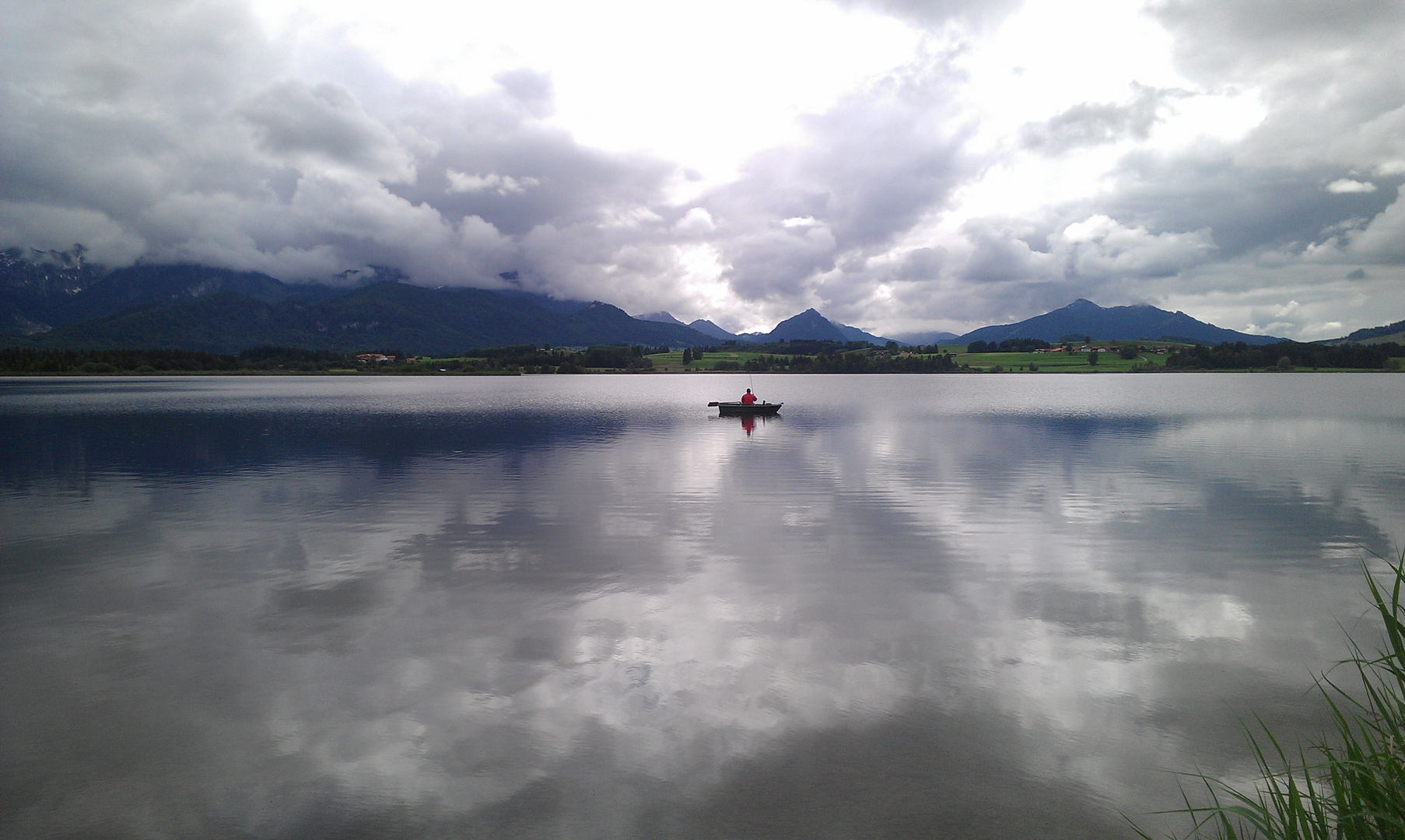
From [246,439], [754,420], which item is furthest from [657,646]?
[754,420]

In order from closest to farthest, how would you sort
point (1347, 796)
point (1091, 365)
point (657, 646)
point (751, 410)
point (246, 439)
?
point (1347, 796) < point (657, 646) < point (246, 439) < point (751, 410) < point (1091, 365)

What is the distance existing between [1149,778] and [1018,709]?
1.70m

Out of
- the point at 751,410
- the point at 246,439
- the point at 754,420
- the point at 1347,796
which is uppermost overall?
the point at 1347,796

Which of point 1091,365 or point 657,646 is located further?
point 1091,365

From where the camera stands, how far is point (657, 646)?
36.7 ft

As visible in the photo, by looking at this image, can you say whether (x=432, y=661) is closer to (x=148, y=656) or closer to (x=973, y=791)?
(x=148, y=656)

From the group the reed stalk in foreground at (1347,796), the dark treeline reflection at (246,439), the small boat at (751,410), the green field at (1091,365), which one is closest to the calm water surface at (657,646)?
the reed stalk in foreground at (1347,796)

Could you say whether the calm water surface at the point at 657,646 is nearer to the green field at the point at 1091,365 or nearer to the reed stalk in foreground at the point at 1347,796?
the reed stalk in foreground at the point at 1347,796

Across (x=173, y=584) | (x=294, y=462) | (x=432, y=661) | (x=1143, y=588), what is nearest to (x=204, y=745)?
(x=432, y=661)

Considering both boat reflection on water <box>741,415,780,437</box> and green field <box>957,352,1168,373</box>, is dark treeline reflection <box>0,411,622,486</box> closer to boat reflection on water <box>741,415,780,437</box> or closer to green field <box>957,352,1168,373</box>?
boat reflection on water <box>741,415,780,437</box>

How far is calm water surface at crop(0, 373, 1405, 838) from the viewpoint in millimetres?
7258

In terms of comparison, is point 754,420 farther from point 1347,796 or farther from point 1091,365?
point 1091,365

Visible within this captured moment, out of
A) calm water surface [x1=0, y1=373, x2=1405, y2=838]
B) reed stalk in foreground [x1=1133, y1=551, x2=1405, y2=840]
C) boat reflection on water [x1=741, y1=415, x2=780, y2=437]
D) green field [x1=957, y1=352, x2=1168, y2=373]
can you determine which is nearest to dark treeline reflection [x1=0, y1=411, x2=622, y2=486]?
calm water surface [x1=0, y1=373, x2=1405, y2=838]

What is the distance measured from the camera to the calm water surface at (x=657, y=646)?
7.26 metres
